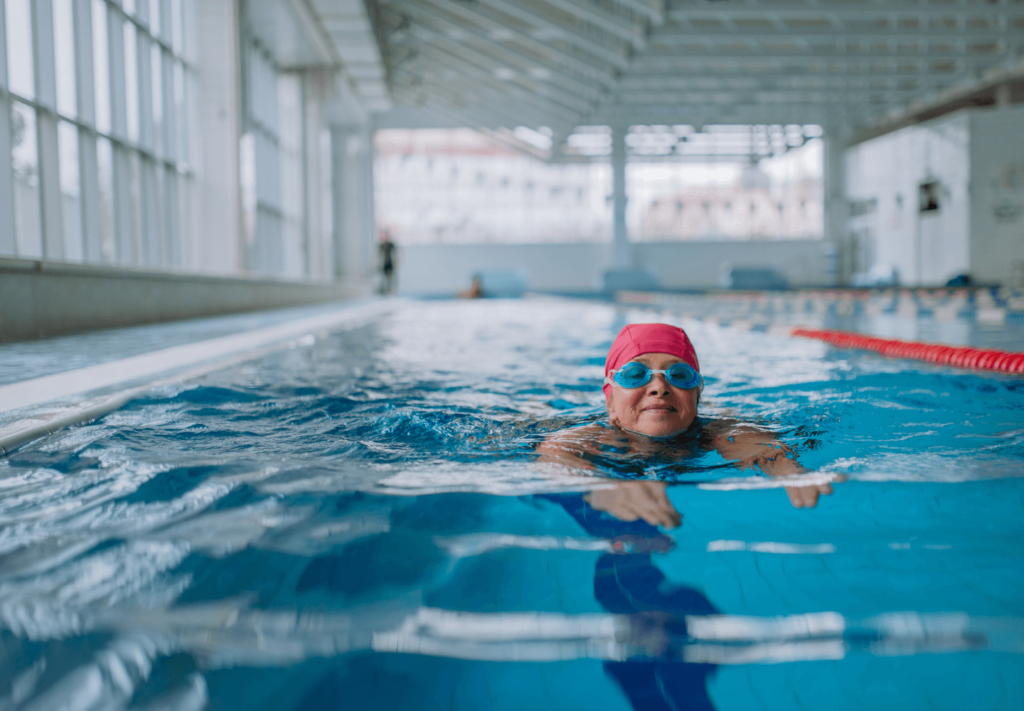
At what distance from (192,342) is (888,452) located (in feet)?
13.6

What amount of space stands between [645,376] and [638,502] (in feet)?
2.29

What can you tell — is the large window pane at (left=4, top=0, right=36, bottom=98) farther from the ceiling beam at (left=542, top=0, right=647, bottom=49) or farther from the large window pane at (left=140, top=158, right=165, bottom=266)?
the ceiling beam at (left=542, top=0, right=647, bottom=49)

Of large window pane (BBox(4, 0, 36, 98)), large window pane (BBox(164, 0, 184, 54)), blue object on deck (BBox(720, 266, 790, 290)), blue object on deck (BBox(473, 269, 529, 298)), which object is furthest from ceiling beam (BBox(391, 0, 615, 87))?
large window pane (BBox(4, 0, 36, 98))

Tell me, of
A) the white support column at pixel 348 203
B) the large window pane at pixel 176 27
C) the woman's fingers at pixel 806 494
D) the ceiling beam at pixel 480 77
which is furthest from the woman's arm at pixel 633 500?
the white support column at pixel 348 203

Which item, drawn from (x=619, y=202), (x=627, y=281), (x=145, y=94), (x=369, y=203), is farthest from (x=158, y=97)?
(x=619, y=202)

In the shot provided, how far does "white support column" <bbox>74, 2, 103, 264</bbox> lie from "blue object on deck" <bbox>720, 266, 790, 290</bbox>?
14.9m

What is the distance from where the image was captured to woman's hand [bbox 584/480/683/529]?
1453 mm

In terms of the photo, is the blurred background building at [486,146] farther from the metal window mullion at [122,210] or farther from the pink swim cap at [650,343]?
the pink swim cap at [650,343]

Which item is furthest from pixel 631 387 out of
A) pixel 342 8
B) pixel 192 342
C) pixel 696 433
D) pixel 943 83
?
pixel 943 83

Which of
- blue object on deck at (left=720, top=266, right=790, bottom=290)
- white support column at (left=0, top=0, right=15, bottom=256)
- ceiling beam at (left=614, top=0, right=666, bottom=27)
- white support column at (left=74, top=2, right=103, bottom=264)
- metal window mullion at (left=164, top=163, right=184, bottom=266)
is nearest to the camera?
white support column at (left=0, top=0, right=15, bottom=256)

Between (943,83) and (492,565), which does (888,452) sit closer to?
(492,565)

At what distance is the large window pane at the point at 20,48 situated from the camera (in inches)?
211

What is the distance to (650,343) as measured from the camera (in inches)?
88.2

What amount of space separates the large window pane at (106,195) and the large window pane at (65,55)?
0.61 m
